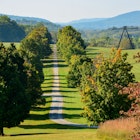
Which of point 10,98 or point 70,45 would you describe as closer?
point 10,98

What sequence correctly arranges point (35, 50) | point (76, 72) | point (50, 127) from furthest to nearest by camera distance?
point (35, 50)
point (76, 72)
point (50, 127)

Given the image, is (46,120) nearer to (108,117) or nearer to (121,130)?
(108,117)

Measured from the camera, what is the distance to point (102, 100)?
124ft

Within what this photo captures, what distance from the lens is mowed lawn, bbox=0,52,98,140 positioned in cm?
2727

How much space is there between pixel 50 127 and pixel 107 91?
16.7 m

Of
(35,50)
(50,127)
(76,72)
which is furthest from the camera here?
(35,50)

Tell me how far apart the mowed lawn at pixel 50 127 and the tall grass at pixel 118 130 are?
854 millimetres

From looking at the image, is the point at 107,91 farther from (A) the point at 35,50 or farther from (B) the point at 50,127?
(A) the point at 35,50

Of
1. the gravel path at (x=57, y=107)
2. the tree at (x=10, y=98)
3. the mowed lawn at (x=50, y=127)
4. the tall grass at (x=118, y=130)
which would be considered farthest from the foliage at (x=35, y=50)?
the tall grass at (x=118, y=130)

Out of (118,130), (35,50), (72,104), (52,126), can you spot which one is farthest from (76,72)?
(118,130)

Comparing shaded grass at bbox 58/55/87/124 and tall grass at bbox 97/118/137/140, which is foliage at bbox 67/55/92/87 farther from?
tall grass at bbox 97/118/137/140

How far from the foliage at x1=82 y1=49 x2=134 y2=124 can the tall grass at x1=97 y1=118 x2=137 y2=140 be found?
41.3 ft

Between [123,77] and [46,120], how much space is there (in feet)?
75.9

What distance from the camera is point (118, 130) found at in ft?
75.8
